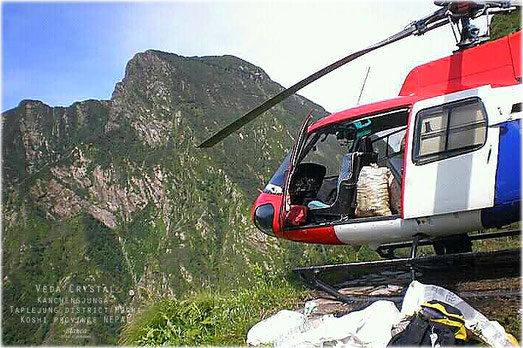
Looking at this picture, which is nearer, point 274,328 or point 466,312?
point 466,312

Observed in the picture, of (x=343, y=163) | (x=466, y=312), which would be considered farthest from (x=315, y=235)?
(x=466, y=312)

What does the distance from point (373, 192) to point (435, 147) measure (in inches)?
35.7

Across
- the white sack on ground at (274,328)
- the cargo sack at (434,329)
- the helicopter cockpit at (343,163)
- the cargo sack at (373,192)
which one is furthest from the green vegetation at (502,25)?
the cargo sack at (434,329)

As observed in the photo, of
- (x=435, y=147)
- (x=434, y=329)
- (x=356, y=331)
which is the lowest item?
(x=356, y=331)

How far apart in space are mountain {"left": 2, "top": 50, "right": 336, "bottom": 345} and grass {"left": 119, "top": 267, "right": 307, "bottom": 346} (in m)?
42.5

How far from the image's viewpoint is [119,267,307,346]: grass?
4816mm

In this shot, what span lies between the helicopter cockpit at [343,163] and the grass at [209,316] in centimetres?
107

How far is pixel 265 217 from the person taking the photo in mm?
6652

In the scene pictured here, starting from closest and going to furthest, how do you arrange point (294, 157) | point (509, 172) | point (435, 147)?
point (509, 172), point (435, 147), point (294, 157)

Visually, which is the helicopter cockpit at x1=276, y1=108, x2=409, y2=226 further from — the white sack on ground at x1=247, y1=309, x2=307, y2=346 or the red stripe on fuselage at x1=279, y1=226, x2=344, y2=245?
the white sack on ground at x1=247, y1=309, x2=307, y2=346

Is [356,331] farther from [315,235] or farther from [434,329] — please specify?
[315,235]

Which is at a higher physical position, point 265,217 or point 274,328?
point 265,217

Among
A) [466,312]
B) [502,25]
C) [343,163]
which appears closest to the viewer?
[466,312]

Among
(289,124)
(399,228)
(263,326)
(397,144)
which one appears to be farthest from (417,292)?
(289,124)
